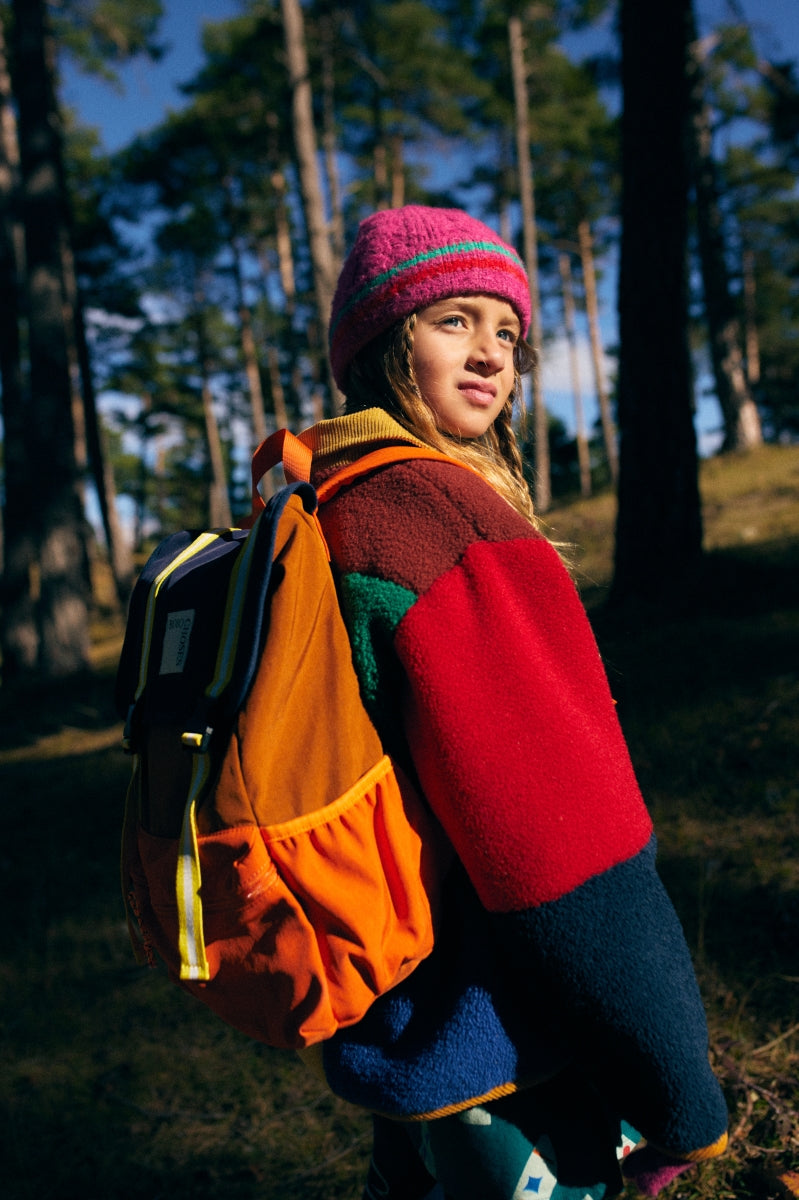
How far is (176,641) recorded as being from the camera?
117cm

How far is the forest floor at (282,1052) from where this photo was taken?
7.95 feet

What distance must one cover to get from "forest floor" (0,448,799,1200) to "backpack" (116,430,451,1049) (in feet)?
2.17

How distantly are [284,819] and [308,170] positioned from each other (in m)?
9.84

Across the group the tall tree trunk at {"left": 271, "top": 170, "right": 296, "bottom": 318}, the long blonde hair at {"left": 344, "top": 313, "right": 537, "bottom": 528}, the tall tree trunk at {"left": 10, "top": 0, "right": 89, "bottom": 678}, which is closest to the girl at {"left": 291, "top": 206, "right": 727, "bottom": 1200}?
the long blonde hair at {"left": 344, "top": 313, "right": 537, "bottom": 528}

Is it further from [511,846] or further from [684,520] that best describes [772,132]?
[511,846]

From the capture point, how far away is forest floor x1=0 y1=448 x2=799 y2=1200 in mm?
2422

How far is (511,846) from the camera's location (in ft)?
3.24

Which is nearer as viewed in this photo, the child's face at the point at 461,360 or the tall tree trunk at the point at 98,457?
the child's face at the point at 461,360

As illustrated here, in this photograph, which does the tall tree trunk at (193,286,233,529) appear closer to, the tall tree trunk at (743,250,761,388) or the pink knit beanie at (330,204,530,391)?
the tall tree trunk at (743,250,761,388)

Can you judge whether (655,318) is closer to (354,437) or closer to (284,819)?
(354,437)

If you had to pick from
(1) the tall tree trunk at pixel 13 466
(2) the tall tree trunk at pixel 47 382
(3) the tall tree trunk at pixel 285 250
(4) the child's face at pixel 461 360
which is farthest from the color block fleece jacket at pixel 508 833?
(3) the tall tree trunk at pixel 285 250

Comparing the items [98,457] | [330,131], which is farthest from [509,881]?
[330,131]

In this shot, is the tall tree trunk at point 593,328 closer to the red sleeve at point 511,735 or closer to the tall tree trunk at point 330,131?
the tall tree trunk at point 330,131

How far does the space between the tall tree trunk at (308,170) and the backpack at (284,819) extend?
734 centimetres
